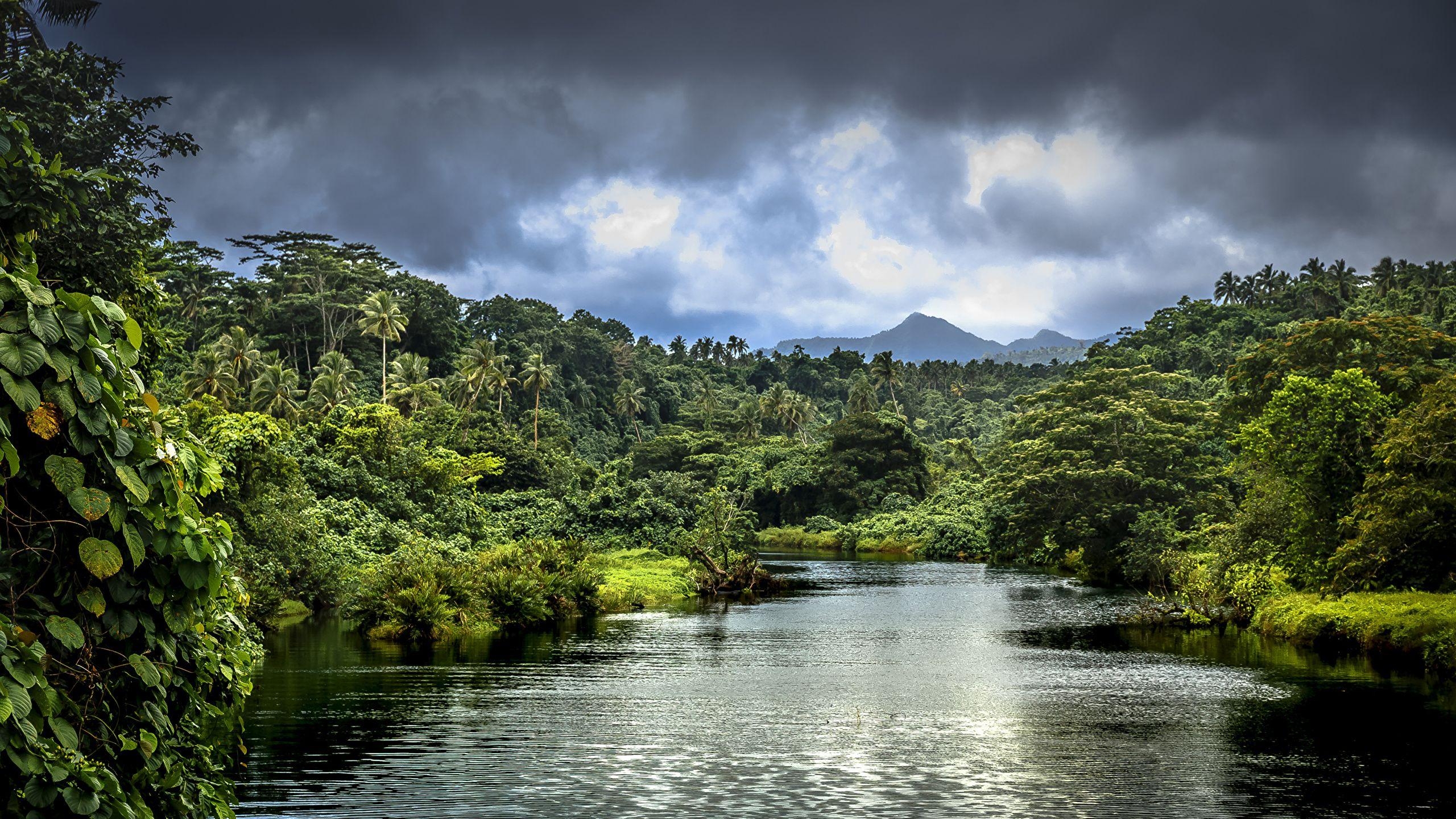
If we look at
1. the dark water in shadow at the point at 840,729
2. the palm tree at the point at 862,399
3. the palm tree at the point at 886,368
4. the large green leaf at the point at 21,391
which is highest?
the palm tree at the point at 886,368

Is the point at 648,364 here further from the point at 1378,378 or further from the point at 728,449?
the point at 1378,378

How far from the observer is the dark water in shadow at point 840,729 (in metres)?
14.5

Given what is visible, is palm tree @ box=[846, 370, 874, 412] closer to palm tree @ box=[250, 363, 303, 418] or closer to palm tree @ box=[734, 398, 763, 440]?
palm tree @ box=[734, 398, 763, 440]

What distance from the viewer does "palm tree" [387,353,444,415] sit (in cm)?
7519

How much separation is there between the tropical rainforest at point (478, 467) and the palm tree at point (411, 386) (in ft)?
1.38

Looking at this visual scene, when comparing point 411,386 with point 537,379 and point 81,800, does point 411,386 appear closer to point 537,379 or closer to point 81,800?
point 537,379

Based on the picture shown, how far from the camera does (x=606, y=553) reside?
→ 5253 centimetres

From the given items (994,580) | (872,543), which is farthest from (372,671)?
(872,543)

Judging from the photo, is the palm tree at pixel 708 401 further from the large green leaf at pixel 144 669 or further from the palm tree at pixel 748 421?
the large green leaf at pixel 144 669

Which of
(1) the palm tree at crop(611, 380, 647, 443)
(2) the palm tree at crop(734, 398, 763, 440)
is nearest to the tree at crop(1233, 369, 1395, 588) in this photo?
(2) the palm tree at crop(734, 398, 763, 440)

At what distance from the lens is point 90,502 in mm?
5008

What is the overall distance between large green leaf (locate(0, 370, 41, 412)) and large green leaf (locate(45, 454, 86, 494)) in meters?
0.28

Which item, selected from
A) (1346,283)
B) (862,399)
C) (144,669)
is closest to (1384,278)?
(1346,283)

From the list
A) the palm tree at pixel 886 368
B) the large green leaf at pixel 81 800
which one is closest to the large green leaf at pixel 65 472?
the large green leaf at pixel 81 800
